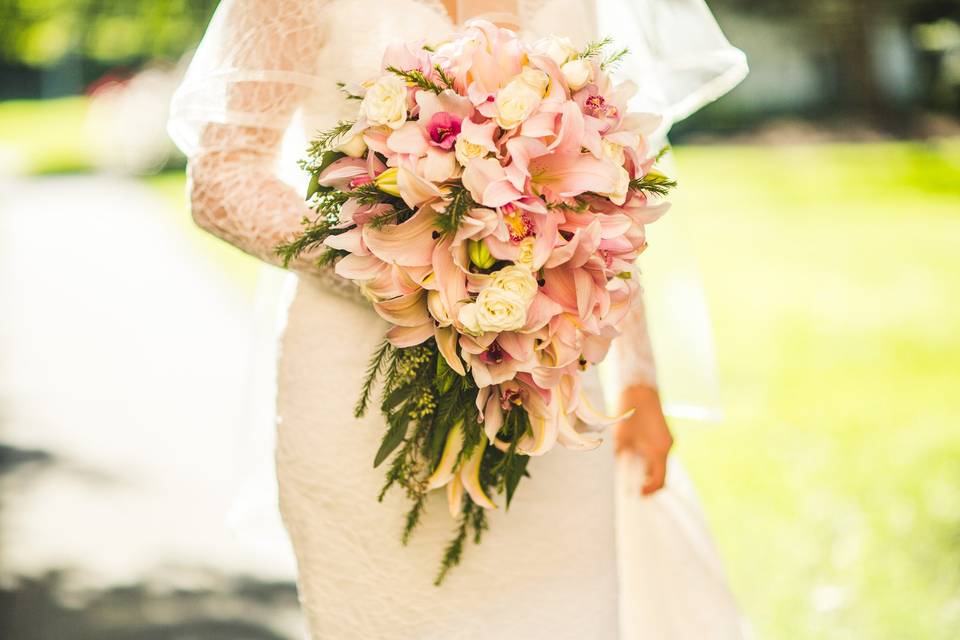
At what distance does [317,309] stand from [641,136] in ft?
2.37

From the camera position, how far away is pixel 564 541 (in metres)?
2.38

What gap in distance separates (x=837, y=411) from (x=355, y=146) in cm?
569

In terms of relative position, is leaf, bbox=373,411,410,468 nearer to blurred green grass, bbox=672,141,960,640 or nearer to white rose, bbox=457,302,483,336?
white rose, bbox=457,302,483,336

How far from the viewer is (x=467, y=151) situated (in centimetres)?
183

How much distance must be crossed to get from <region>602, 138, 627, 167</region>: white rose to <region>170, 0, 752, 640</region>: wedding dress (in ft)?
1.66

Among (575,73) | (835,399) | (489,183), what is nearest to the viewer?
(489,183)

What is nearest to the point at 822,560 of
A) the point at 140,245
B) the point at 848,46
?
the point at 140,245

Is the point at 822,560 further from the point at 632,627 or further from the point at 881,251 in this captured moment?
the point at 881,251

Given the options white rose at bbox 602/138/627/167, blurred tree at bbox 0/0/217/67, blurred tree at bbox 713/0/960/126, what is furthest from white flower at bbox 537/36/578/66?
blurred tree at bbox 0/0/217/67

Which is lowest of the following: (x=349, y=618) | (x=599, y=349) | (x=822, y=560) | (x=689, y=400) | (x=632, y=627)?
(x=822, y=560)

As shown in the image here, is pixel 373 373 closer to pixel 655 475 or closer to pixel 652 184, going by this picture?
pixel 652 184

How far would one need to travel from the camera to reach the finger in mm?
2619

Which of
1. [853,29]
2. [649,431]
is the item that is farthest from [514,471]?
[853,29]

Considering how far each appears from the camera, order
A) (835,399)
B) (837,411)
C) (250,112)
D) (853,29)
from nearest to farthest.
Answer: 1. (250,112)
2. (837,411)
3. (835,399)
4. (853,29)
